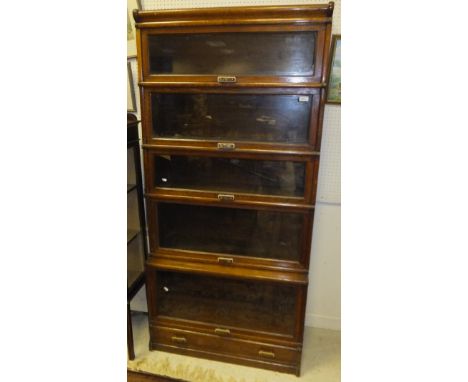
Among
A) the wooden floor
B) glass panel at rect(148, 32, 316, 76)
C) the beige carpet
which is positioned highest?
glass panel at rect(148, 32, 316, 76)

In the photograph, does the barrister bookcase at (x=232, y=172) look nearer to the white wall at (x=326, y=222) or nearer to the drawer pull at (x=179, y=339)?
the drawer pull at (x=179, y=339)

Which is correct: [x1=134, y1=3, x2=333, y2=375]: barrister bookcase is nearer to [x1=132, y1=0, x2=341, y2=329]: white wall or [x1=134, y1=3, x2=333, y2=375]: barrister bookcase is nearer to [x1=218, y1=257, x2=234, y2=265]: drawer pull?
[x1=218, y1=257, x2=234, y2=265]: drawer pull

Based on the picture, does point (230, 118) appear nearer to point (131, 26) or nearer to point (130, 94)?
point (130, 94)

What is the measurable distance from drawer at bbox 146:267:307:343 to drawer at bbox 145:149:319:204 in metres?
0.47

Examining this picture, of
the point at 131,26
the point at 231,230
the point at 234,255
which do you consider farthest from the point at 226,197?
the point at 131,26

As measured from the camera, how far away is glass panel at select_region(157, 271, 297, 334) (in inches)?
64.8

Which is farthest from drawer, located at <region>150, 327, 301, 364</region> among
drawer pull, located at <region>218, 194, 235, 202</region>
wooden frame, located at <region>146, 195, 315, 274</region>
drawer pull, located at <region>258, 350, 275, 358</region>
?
drawer pull, located at <region>218, 194, 235, 202</region>

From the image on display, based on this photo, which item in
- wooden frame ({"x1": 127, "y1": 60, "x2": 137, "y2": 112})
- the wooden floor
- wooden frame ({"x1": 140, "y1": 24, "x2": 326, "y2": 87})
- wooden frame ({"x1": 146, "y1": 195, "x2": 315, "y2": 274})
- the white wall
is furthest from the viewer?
wooden frame ({"x1": 127, "y1": 60, "x2": 137, "y2": 112})

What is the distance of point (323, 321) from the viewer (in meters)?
2.00

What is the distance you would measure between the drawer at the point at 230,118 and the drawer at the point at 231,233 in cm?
32

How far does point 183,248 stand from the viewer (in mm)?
1687

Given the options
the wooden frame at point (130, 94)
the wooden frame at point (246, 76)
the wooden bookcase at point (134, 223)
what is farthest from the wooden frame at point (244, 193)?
the wooden frame at point (130, 94)
